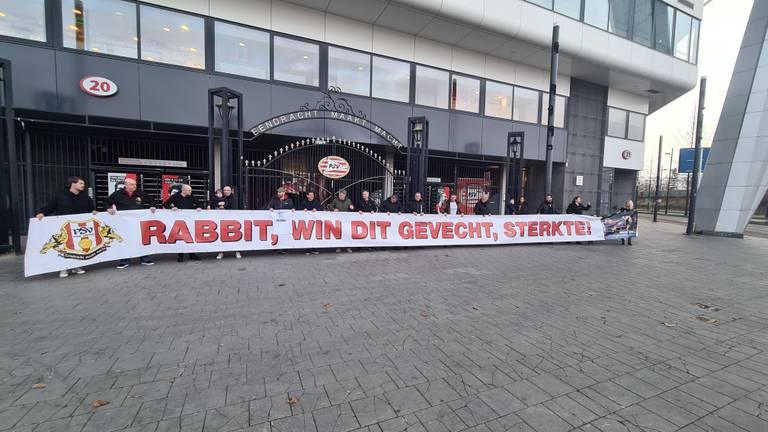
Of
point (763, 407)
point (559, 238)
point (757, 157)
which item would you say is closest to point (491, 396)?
point (763, 407)

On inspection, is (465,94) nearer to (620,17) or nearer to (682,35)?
(620,17)

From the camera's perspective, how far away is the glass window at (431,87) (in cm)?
1413

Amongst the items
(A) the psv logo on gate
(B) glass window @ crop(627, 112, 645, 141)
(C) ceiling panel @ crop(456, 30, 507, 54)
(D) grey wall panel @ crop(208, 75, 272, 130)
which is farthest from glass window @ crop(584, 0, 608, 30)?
(D) grey wall panel @ crop(208, 75, 272, 130)

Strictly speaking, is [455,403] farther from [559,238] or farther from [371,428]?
[559,238]

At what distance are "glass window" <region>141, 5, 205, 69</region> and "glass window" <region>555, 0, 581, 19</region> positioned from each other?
45.7 feet

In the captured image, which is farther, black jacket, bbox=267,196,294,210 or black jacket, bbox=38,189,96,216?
black jacket, bbox=267,196,294,210

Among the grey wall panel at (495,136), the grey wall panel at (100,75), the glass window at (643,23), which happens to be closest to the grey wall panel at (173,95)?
the grey wall panel at (100,75)

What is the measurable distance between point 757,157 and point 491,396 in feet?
65.1

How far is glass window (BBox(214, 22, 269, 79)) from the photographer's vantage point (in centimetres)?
1106

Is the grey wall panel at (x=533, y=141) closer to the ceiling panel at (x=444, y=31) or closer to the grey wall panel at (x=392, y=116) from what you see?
the ceiling panel at (x=444, y=31)

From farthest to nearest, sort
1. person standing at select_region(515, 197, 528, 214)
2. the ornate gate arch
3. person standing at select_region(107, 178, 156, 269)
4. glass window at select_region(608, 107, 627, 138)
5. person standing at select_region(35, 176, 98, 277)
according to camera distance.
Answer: glass window at select_region(608, 107, 627, 138), person standing at select_region(515, 197, 528, 214), the ornate gate arch, person standing at select_region(107, 178, 156, 269), person standing at select_region(35, 176, 98, 277)

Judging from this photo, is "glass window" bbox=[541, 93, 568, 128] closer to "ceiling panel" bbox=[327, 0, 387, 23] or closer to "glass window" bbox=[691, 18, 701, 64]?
"glass window" bbox=[691, 18, 701, 64]

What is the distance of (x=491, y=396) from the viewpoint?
2.80m

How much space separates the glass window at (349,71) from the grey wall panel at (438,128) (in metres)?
2.57
